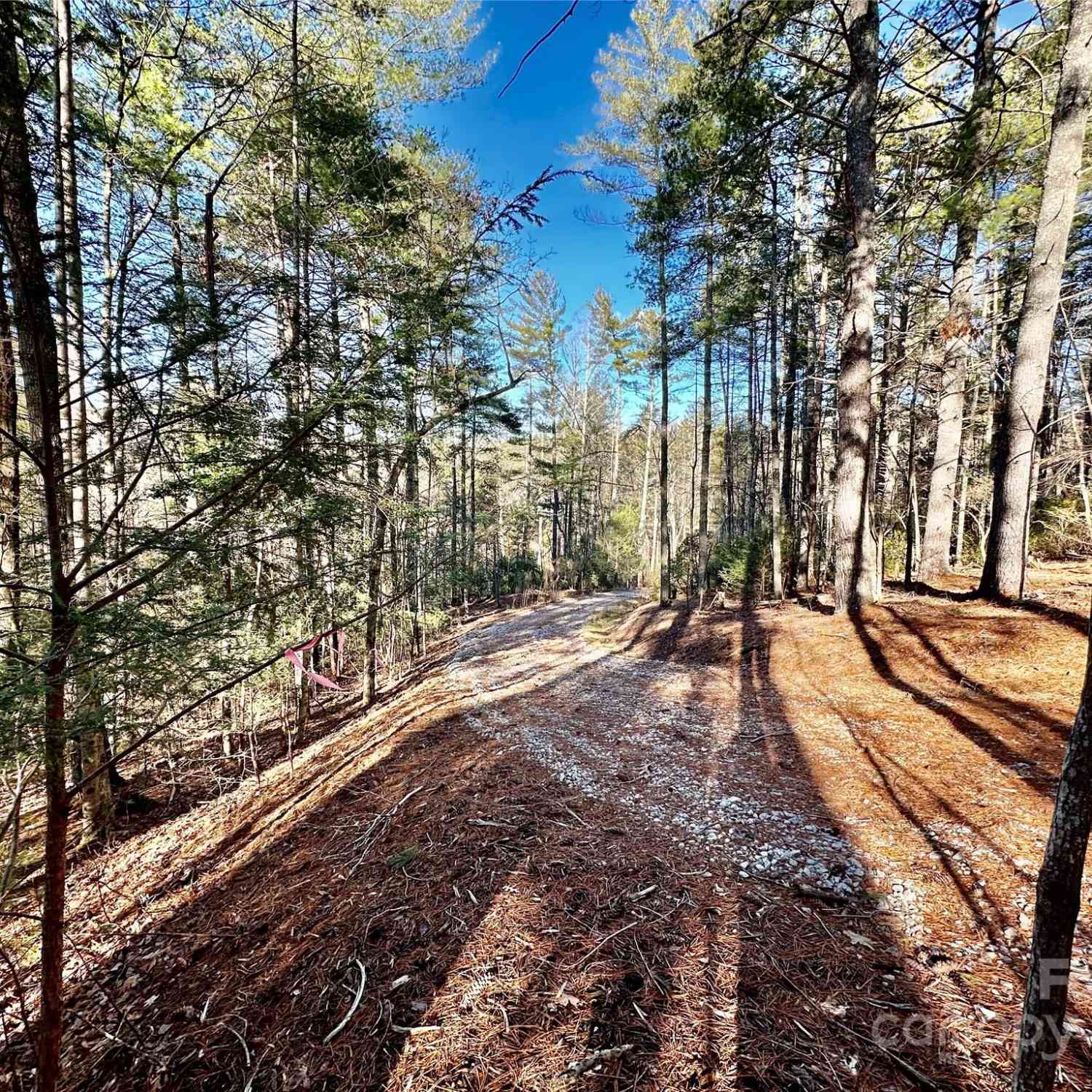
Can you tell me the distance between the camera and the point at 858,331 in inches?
249

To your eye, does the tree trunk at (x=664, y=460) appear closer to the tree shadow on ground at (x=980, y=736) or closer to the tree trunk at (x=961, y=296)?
the tree trunk at (x=961, y=296)

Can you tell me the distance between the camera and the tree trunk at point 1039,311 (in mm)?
4867

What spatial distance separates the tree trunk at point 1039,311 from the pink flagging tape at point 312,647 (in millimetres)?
7533

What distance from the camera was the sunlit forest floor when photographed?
5.84 feet

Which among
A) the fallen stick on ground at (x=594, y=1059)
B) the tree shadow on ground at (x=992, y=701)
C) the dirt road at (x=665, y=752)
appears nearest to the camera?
the fallen stick on ground at (x=594, y=1059)

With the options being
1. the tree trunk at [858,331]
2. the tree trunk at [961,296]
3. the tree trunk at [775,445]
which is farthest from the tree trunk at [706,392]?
the tree trunk at [961,296]

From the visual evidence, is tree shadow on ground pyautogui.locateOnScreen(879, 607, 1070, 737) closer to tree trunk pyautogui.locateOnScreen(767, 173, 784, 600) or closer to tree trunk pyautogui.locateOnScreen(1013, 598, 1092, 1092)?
tree trunk pyautogui.locateOnScreen(1013, 598, 1092, 1092)

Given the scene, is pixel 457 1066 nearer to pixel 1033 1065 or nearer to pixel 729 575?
pixel 1033 1065

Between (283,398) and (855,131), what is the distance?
26.3 ft

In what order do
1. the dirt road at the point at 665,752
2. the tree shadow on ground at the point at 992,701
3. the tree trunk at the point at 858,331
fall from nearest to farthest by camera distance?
1. the dirt road at the point at 665,752
2. the tree shadow on ground at the point at 992,701
3. the tree trunk at the point at 858,331

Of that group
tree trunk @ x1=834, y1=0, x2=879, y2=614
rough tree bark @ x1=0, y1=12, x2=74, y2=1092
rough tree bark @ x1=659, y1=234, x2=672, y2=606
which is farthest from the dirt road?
rough tree bark @ x1=659, y1=234, x2=672, y2=606

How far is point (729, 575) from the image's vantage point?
13.7m

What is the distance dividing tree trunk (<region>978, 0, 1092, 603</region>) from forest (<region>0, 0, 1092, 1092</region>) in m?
0.04

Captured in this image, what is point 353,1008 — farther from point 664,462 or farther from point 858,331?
point 664,462
